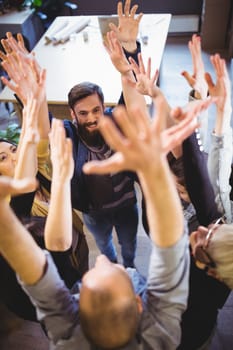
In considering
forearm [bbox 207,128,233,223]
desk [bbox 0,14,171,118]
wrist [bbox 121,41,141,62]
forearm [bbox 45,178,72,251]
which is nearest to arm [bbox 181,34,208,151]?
forearm [bbox 207,128,233,223]

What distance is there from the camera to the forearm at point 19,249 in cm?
82

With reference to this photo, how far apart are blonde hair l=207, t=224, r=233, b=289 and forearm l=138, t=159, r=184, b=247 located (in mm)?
252

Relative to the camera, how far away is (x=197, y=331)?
1.19 metres

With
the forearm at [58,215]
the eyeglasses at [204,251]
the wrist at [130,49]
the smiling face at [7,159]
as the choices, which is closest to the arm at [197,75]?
the wrist at [130,49]

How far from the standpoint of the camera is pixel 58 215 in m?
1.00

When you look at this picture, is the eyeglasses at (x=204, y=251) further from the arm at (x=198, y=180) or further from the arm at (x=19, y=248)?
the arm at (x=19, y=248)

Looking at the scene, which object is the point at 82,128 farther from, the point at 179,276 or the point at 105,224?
the point at 179,276

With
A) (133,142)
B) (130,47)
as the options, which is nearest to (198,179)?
(133,142)

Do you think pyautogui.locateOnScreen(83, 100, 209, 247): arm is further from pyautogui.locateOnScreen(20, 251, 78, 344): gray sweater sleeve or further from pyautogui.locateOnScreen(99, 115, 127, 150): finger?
pyautogui.locateOnScreen(20, 251, 78, 344): gray sweater sleeve

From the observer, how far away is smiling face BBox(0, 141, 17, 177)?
1507mm

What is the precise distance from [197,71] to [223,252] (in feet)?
2.50

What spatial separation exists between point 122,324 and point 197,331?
18.6 inches

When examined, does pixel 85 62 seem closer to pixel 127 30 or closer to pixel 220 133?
pixel 127 30

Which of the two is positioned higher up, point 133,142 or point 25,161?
point 133,142
